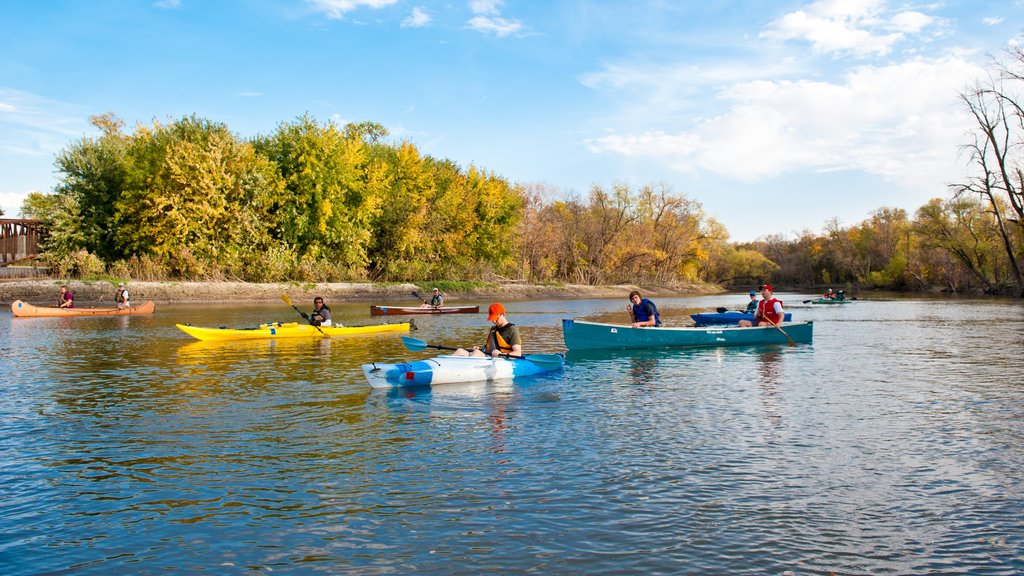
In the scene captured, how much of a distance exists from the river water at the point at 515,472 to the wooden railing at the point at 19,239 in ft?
123

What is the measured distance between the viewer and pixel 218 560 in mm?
5449

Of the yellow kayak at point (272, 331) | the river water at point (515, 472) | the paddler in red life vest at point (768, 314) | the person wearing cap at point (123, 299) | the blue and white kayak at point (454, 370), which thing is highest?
the person wearing cap at point (123, 299)

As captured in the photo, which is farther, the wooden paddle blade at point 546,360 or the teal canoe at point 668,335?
the teal canoe at point 668,335

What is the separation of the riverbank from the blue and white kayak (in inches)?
1294

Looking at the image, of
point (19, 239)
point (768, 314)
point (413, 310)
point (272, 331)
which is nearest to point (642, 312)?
point (768, 314)

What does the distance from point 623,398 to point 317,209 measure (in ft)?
145

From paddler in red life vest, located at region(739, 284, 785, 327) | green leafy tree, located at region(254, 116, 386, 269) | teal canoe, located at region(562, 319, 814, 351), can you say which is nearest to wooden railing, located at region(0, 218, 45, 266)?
green leafy tree, located at region(254, 116, 386, 269)

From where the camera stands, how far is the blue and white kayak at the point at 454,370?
12750 mm

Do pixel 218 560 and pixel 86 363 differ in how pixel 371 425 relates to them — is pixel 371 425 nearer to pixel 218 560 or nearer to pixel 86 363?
pixel 218 560

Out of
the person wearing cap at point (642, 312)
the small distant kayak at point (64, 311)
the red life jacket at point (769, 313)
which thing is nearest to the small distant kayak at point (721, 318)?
the red life jacket at point (769, 313)

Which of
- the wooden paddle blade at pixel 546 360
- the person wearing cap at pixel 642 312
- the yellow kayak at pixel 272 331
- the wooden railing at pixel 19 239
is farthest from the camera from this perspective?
the wooden railing at pixel 19 239

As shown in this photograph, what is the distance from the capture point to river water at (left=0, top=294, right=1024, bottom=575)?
561 cm

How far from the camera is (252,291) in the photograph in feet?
149

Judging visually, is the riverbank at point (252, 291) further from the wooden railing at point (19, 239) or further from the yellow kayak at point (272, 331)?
the yellow kayak at point (272, 331)
